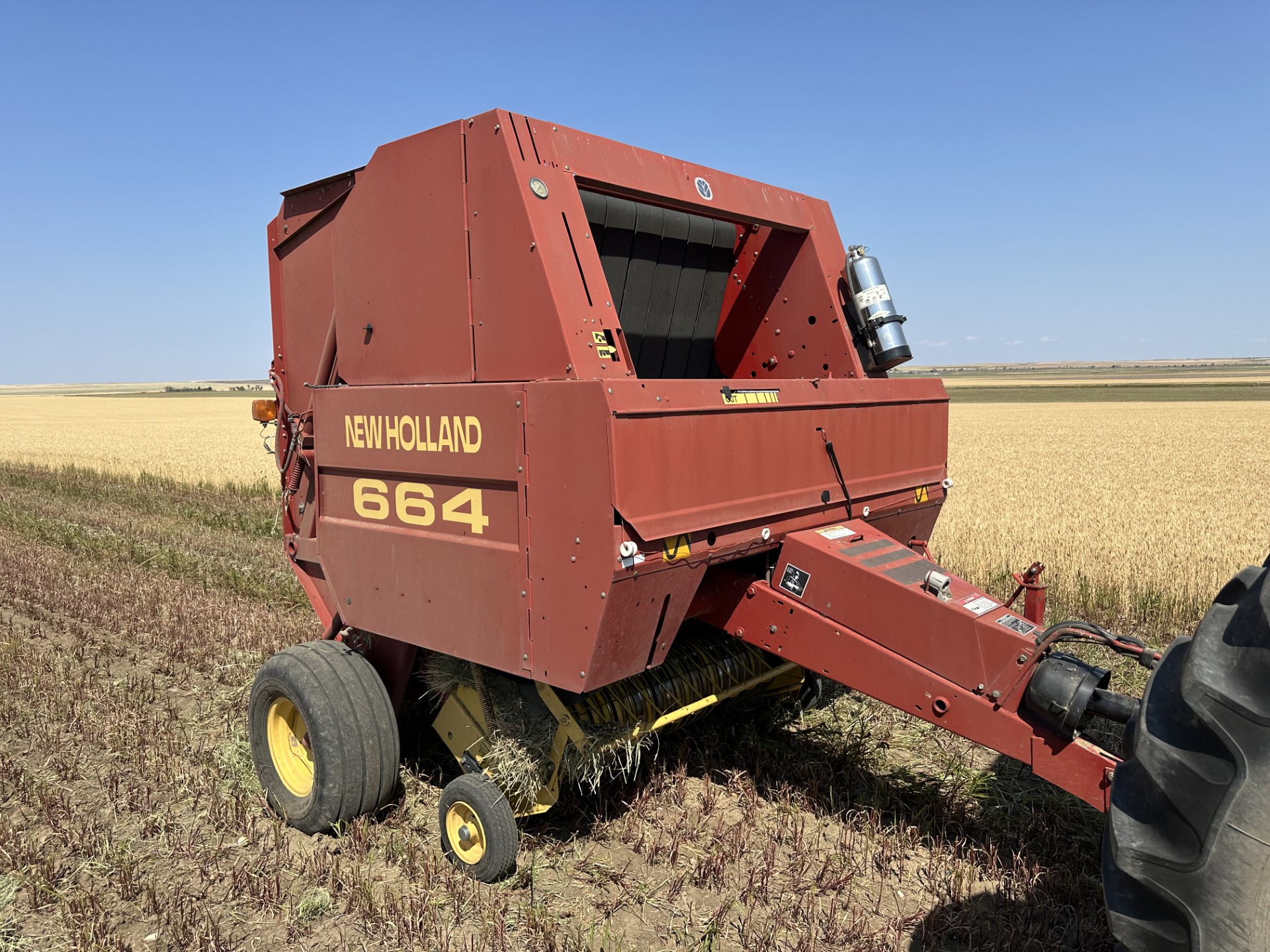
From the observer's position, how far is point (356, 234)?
368 centimetres

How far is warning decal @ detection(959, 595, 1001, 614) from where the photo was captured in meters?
2.89

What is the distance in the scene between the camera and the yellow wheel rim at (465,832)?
3.29m

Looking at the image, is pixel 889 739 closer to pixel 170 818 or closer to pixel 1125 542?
pixel 170 818

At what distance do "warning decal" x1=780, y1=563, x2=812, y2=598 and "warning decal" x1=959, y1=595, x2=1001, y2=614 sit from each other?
531 millimetres

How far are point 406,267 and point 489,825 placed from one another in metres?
2.13

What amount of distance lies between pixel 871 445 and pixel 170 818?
11.1ft

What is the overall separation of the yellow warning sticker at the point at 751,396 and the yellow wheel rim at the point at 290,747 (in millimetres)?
2371

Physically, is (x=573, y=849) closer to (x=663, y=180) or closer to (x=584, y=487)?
(x=584, y=487)

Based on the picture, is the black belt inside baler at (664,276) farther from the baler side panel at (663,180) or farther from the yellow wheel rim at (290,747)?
the yellow wheel rim at (290,747)

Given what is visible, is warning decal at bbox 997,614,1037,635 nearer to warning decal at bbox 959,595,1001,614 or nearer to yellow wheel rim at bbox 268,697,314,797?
warning decal at bbox 959,595,1001,614

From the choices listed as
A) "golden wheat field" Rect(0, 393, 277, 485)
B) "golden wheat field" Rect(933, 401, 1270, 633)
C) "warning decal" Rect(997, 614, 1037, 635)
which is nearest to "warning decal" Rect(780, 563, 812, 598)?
"warning decal" Rect(997, 614, 1037, 635)

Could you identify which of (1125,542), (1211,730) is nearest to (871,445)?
(1211,730)

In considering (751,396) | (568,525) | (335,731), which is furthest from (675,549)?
(335,731)

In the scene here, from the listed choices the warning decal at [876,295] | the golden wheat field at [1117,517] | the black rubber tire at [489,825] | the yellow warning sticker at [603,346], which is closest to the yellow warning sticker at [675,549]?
the yellow warning sticker at [603,346]
